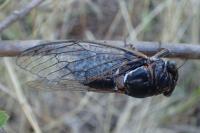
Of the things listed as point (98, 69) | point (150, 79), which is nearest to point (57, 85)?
point (98, 69)

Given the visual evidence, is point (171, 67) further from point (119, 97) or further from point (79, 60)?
point (119, 97)

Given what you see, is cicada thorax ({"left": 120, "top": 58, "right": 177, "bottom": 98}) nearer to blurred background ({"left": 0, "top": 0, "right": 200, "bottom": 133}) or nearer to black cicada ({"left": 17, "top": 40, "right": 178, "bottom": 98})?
black cicada ({"left": 17, "top": 40, "right": 178, "bottom": 98})

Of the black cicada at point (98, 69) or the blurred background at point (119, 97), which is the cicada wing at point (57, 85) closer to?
the black cicada at point (98, 69)

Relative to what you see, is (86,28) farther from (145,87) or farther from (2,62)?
(145,87)

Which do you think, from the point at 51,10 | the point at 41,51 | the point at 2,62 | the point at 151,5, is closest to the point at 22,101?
the point at 2,62

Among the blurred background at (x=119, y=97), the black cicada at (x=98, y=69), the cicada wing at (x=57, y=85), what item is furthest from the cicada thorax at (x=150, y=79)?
the blurred background at (x=119, y=97)
